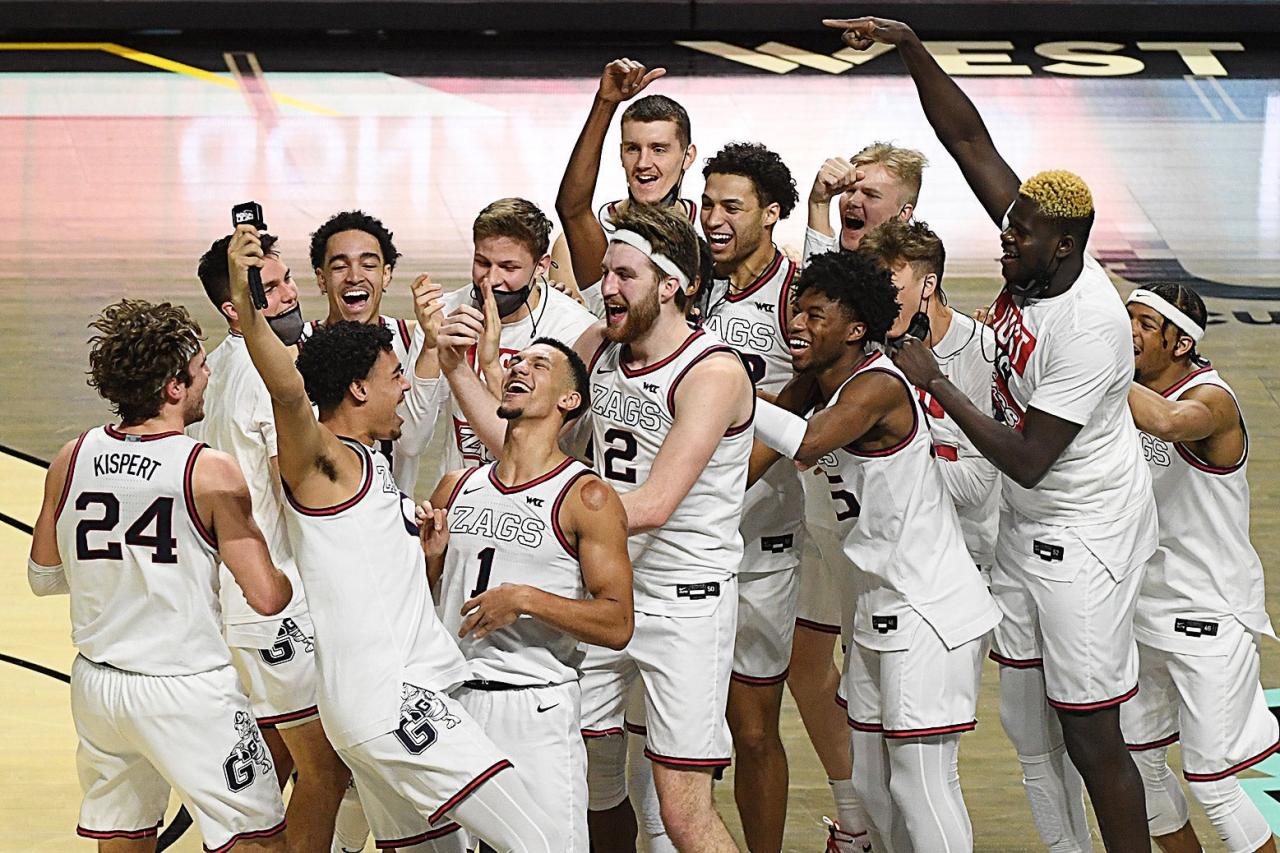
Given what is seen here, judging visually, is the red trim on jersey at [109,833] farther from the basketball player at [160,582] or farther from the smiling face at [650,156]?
the smiling face at [650,156]

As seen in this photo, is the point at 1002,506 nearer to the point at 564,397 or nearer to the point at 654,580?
the point at 654,580

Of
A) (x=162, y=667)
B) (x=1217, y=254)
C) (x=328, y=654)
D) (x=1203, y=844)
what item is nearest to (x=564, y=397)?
(x=328, y=654)

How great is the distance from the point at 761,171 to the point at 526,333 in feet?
3.25

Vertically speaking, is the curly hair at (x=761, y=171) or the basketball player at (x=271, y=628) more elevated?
the curly hair at (x=761, y=171)

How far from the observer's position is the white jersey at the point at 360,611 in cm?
468

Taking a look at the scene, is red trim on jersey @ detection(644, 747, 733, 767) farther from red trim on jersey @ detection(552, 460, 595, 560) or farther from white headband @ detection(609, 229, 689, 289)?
white headband @ detection(609, 229, 689, 289)

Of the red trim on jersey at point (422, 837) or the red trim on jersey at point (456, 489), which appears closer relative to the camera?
the red trim on jersey at point (422, 837)

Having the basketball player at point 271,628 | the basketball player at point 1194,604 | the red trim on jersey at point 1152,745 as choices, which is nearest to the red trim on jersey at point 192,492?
the basketball player at point 271,628

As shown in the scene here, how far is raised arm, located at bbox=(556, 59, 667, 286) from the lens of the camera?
240 inches

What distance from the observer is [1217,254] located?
12.2 meters

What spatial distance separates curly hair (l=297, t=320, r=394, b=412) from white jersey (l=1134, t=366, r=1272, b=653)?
2.72 m

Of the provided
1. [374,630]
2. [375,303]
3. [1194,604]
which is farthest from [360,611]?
[1194,604]

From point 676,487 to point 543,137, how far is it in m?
8.95

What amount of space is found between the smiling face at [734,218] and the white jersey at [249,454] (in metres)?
1.61
